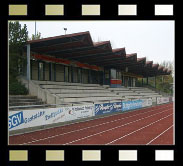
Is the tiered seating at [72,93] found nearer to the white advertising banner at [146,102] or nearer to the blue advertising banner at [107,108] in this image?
the blue advertising banner at [107,108]

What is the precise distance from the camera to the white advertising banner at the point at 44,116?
12.2 meters

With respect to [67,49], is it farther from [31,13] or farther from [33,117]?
[31,13]

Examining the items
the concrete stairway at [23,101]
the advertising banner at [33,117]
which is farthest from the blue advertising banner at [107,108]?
the advertising banner at [33,117]

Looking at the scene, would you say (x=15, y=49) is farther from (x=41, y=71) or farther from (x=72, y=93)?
(x=72, y=93)

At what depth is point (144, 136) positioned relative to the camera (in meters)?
12.6

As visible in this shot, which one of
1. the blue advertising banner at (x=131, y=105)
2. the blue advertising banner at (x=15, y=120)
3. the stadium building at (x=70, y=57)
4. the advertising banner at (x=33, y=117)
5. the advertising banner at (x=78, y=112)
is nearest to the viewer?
the blue advertising banner at (x=15, y=120)

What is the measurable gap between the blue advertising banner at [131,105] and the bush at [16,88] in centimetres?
1014

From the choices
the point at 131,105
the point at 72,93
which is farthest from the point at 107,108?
the point at 131,105

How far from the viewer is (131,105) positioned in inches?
1059

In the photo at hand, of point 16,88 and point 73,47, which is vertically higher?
point 73,47

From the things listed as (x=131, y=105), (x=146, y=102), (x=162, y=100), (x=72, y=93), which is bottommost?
(x=162, y=100)

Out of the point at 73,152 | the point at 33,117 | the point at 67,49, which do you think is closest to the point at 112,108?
the point at 67,49

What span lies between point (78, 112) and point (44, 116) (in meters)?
3.85
